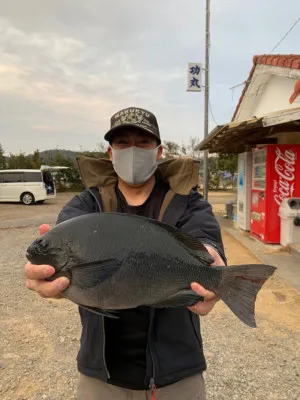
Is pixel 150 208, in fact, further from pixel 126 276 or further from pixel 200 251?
pixel 126 276

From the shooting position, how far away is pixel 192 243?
1604mm

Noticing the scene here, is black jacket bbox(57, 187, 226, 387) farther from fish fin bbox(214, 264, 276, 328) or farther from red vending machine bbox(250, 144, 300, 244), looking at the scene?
red vending machine bbox(250, 144, 300, 244)

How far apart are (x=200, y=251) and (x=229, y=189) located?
1373 inches

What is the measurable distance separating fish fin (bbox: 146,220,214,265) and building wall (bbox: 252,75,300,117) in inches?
309

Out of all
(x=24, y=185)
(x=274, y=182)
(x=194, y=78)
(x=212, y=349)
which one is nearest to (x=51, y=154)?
(x=24, y=185)

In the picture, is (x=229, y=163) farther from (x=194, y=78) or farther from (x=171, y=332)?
(x=171, y=332)

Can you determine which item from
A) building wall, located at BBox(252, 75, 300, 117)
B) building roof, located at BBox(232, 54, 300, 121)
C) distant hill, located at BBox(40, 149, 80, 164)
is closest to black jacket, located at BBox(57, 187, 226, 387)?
building roof, located at BBox(232, 54, 300, 121)

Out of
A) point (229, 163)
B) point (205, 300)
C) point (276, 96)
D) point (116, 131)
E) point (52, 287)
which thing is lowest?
point (205, 300)

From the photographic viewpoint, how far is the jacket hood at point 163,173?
1.88m

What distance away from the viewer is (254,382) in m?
3.43

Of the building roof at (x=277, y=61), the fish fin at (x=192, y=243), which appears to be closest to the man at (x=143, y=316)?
the fish fin at (x=192, y=243)

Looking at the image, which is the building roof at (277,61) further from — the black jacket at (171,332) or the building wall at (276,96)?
the black jacket at (171,332)

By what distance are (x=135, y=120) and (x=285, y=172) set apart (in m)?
7.38

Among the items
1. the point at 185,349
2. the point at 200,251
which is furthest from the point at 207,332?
the point at 200,251
